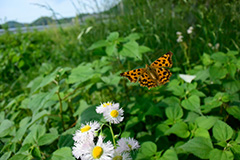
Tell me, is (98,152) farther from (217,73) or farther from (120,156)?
(217,73)

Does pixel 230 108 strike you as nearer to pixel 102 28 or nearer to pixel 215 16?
pixel 215 16

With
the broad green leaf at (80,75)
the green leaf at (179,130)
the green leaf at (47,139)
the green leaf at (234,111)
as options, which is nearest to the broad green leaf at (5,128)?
the green leaf at (47,139)

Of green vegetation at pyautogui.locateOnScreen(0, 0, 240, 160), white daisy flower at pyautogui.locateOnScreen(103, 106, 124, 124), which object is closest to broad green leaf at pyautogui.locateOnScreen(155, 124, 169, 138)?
green vegetation at pyautogui.locateOnScreen(0, 0, 240, 160)

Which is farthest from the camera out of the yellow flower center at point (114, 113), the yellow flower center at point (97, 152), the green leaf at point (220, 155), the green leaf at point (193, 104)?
the green leaf at point (193, 104)

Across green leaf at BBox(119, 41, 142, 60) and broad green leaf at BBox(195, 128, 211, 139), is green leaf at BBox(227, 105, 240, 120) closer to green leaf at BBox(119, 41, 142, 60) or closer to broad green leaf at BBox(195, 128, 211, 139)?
broad green leaf at BBox(195, 128, 211, 139)

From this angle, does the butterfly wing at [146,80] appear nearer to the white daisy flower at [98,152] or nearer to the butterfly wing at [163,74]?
the butterfly wing at [163,74]

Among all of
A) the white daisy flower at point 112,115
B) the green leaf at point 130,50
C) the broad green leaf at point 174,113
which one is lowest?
the broad green leaf at point 174,113

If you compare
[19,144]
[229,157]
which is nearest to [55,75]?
[19,144]

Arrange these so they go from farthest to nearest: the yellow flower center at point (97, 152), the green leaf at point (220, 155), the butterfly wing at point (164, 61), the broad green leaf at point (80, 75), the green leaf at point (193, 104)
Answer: the broad green leaf at point (80, 75) < the green leaf at point (193, 104) < the butterfly wing at point (164, 61) < the green leaf at point (220, 155) < the yellow flower center at point (97, 152)
